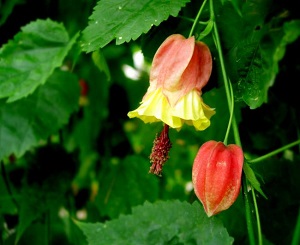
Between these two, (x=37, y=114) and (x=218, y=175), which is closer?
(x=218, y=175)

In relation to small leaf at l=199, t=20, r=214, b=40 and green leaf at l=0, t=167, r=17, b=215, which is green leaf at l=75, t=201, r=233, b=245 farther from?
green leaf at l=0, t=167, r=17, b=215

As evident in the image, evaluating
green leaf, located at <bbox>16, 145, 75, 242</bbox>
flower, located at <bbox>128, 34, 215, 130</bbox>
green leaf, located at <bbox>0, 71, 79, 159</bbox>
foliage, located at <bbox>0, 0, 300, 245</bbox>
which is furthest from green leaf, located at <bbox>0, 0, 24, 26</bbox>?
flower, located at <bbox>128, 34, 215, 130</bbox>

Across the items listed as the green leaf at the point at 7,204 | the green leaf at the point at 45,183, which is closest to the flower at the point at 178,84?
the green leaf at the point at 45,183

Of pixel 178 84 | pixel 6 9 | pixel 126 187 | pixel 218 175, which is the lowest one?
pixel 126 187

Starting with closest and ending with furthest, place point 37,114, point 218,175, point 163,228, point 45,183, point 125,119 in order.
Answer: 1. point 218,175
2. point 163,228
3. point 37,114
4. point 45,183
5. point 125,119

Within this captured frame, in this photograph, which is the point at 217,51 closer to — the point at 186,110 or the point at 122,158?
the point at 186,110

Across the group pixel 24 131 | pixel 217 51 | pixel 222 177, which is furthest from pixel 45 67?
pixel 222 177

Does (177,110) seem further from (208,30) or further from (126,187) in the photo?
(126,187)

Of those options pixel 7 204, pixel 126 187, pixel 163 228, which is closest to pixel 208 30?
pixel 163 228
